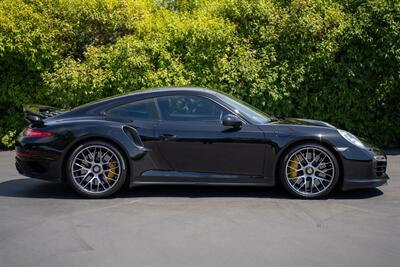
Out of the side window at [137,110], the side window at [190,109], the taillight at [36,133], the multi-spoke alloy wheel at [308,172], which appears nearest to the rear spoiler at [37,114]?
the taillight at [36,133]

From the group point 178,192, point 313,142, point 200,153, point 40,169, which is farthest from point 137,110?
point 313,142

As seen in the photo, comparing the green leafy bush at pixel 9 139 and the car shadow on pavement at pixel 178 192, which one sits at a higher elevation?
the green leafy bush at pixel 9 139

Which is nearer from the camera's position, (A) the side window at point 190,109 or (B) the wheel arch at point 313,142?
(B) the wheel arch at point 313,142

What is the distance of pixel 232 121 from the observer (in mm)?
6496

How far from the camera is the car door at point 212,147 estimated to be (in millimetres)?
6543

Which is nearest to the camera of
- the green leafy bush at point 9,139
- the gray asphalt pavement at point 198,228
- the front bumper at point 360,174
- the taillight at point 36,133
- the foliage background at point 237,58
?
the gray asphalt pavement at point 198,228

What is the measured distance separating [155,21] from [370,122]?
415 centimetres

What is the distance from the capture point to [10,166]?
882 centimetres

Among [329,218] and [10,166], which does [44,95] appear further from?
[329,218]

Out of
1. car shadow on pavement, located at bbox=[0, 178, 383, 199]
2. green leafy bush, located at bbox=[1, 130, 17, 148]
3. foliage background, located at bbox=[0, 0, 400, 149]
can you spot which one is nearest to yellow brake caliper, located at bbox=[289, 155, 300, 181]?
car shadow on pavement, located at bbox=[0, 178, 383, 199]

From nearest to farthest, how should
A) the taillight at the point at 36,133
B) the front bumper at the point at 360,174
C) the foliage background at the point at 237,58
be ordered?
the front bumper at the point at 360,174, the taillight at the point at 36,133, the foliage background at the point at 237,58

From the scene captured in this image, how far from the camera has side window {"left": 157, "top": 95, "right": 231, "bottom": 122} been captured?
6699 mm

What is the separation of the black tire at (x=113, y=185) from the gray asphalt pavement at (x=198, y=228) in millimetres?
130

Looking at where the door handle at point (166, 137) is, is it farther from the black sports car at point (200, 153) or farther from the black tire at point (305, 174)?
the black tire at point (305, 174)
